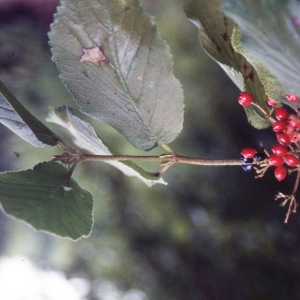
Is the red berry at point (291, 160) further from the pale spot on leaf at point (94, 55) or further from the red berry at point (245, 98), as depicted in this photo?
the pale spot on leaf at point (94, 55)

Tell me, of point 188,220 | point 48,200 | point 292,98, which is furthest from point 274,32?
point 188,220

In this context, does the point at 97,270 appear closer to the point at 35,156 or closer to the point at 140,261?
the point at 140,261

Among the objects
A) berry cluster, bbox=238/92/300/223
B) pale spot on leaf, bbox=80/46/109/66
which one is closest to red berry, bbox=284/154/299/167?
berry cluster, bbox=238/92/300/223

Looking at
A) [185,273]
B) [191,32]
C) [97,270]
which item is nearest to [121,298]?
[97,270]

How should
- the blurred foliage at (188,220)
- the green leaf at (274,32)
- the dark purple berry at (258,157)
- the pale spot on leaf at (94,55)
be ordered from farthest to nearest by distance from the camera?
the blurred foliage at (188,220)
the dark purple berry at (258,157)
the pale spot on leaf at (94,55)
the green leaf at (274,32)

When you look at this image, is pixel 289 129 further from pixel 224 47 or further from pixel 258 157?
pixel 224 47

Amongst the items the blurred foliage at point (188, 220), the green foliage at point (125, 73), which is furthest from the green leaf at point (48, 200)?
the blurred foliage at point (188, 220)

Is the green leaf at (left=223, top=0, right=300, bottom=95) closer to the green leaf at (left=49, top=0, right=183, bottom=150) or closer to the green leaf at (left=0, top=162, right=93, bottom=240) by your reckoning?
the green leaf at (left=49, top=0, right=183, bottom=150)
